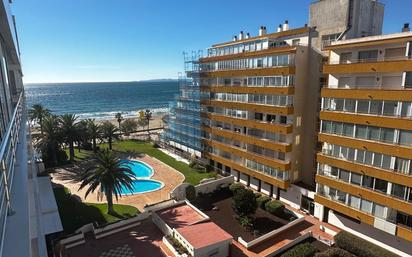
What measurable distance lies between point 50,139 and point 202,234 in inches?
1346

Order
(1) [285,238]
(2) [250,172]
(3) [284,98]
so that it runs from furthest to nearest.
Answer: (2) [250,172] → (3) [284,98] → (1) [285,238]

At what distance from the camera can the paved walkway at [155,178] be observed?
34.3 metres

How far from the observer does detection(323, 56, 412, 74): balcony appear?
2179cm

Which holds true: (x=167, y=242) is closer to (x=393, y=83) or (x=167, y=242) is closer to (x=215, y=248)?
(x=215, y=248)

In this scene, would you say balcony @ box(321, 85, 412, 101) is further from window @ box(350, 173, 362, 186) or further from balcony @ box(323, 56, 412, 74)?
window @ box(350, 173, 362, 186)

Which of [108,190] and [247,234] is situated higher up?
[108,190]

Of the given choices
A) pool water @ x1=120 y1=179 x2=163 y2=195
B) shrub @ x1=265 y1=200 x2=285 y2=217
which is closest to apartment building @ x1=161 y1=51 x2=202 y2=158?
pool water @ x1=120 y1=179 x2=163 y2=195

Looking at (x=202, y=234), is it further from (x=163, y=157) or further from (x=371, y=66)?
(x=163, y=157)

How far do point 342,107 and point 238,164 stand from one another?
1695cm

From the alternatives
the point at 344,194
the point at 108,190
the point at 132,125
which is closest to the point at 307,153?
the point at 344,194

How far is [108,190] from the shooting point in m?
28.9

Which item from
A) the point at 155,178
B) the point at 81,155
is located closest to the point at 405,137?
the point at 155,178

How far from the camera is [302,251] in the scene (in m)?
23.7

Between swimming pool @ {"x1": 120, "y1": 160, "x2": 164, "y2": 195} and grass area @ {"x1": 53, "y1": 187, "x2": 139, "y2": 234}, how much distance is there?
331 cm
